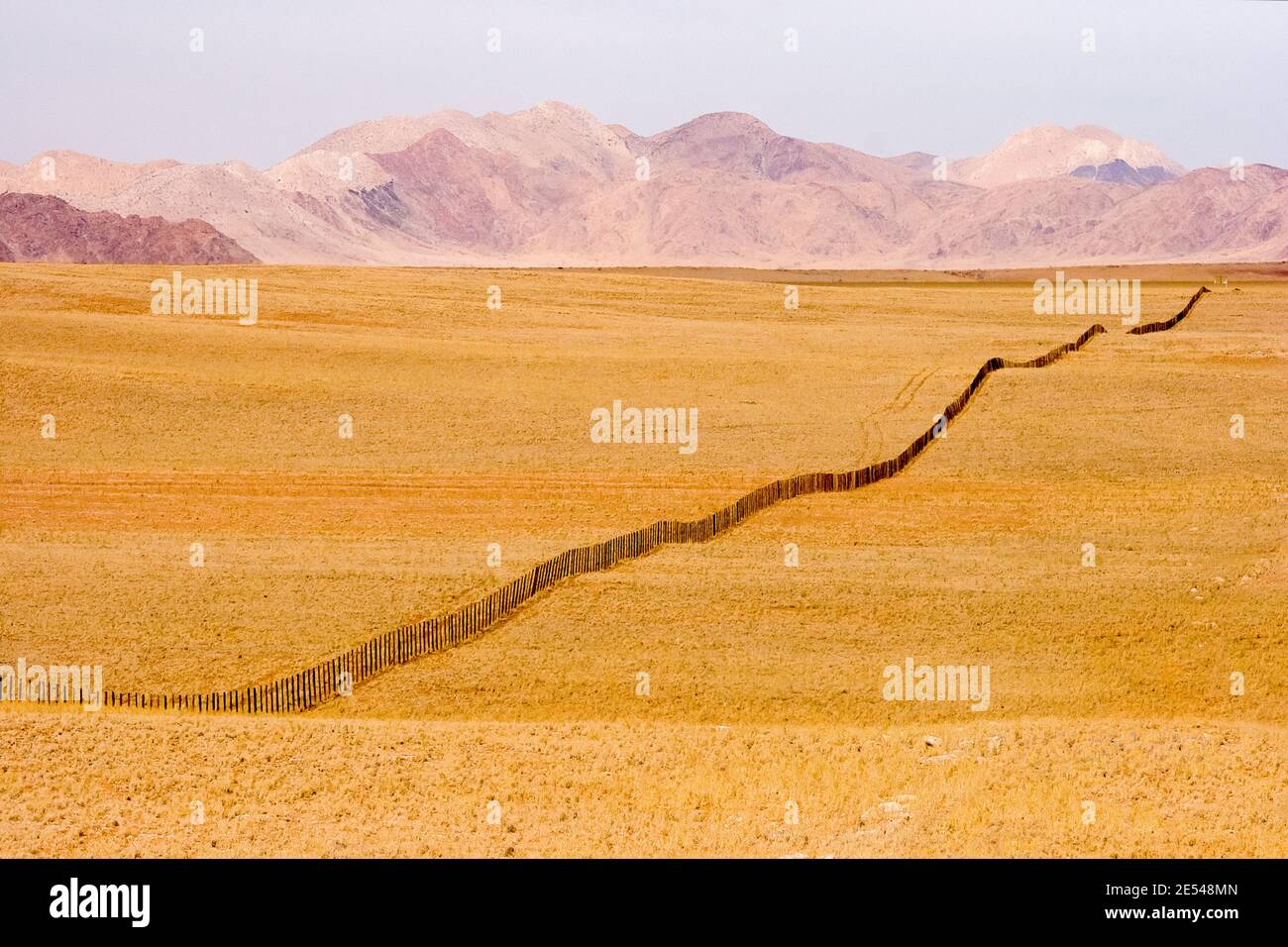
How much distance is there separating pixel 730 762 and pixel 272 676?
11484 mm

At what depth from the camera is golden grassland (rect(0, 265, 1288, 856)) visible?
67.6 feet

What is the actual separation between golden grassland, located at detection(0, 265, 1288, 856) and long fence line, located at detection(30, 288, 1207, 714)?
71cm

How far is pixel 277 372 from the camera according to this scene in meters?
74.9

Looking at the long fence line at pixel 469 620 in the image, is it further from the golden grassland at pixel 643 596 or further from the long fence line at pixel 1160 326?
the long fence line at pixel 1160 326

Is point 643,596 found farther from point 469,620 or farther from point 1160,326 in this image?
point 1160,326

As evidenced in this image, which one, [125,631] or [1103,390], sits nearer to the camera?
[125,631]

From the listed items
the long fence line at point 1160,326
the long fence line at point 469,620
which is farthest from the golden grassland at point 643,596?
the long fence line at point 1160,326

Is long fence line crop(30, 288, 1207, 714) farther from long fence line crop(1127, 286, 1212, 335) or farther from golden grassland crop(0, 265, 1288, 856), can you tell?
long fence line crop(1127, 286, 1212, 335)

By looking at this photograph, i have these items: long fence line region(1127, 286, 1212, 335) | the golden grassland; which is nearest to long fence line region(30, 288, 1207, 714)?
the golden grassland

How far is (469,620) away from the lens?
1320 inches

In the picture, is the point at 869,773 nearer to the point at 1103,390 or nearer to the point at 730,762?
the point at 730,762

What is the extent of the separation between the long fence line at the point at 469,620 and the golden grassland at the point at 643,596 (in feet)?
2.32

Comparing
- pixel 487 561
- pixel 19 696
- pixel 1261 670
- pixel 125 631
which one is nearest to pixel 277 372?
pixel 487 561
